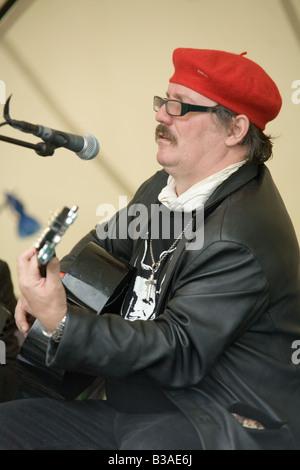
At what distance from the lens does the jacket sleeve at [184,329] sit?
1.68 m

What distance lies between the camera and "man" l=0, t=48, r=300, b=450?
1.68 metres

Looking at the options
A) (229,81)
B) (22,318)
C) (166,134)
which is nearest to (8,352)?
(22,318)

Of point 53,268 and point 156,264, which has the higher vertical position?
point 53,268

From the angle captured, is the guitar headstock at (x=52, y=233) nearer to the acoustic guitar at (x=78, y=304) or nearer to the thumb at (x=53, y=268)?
the thumb at (x=53, y=268)

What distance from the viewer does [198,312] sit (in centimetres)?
173

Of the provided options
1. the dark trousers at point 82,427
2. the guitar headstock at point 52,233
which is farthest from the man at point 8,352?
the guitar headstock at point 52,233

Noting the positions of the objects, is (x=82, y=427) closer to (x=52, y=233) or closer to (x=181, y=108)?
(x=52, y=233)

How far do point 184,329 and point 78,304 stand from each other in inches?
17.7

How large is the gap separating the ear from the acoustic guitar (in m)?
0.54

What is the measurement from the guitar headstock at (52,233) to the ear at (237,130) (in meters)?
0.74

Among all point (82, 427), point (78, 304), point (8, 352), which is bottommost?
point (82, 427)

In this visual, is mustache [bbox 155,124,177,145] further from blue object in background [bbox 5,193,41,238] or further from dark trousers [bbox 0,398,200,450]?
blue object in background [bbox 5,193,41,238]

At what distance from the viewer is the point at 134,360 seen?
1.69 metres
